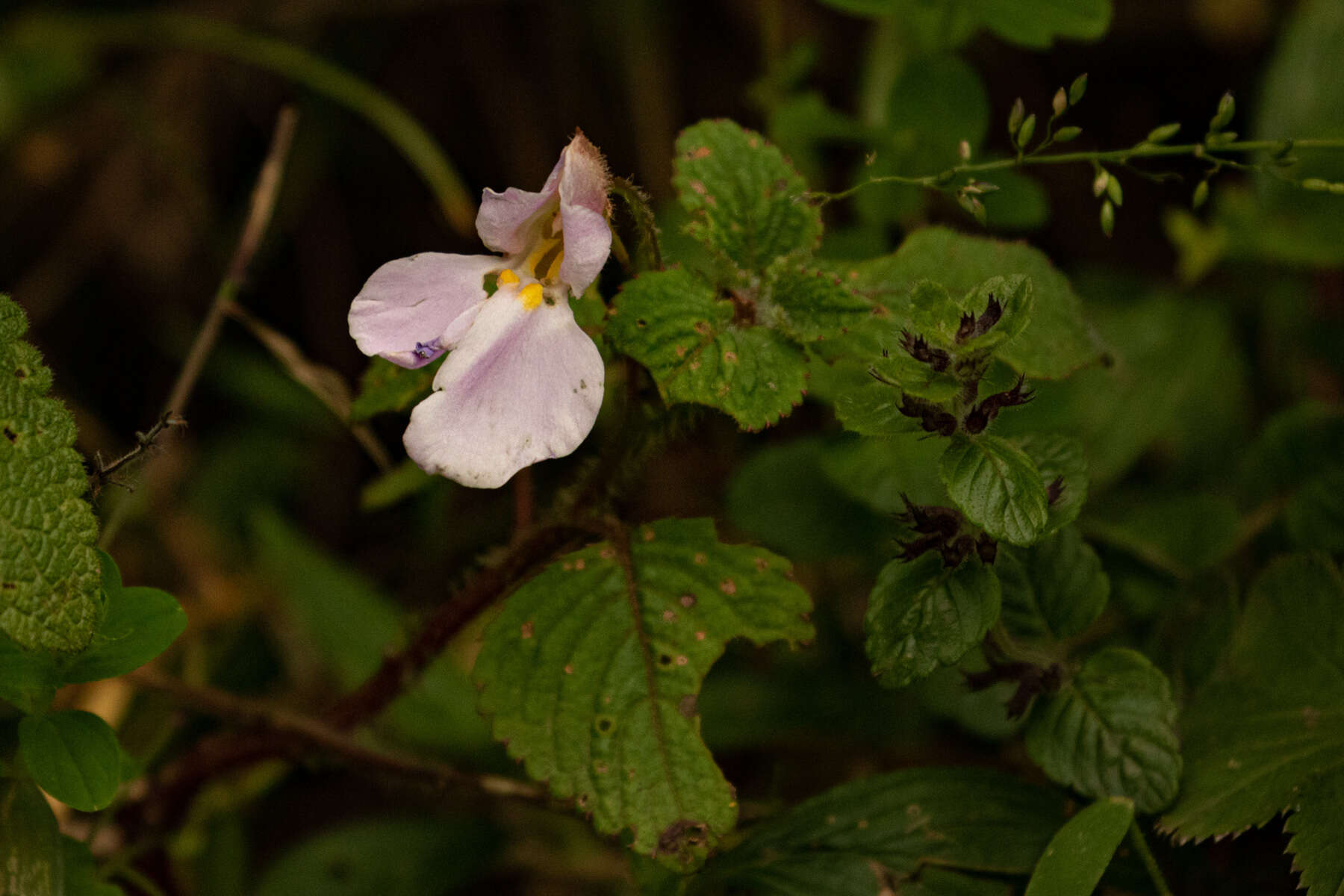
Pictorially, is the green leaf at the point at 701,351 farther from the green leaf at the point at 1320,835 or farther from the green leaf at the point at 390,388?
the green leaf at the point at 1320,835

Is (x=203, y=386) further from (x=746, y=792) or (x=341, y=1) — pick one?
(x=746, y=792)

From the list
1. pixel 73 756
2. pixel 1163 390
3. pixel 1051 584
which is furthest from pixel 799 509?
pixel 73 756

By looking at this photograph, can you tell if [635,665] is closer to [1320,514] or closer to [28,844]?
[28,844]

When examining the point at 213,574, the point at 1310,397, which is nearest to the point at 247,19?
the point at 213,574

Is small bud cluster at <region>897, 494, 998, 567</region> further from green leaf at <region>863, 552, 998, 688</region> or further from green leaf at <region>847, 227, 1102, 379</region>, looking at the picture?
green leaf at <region>847, 227, 1102, 379</region>

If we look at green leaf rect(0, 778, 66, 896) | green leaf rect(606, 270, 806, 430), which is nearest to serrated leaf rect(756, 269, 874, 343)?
green leaf rect(606, 270, 806, 430)
